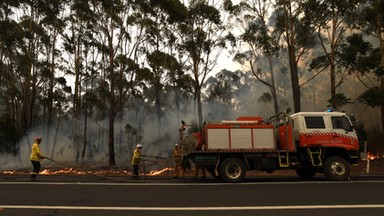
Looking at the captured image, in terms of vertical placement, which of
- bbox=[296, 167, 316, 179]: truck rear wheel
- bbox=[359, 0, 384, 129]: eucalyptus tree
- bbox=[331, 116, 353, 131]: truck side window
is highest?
bbox=[359, 0, 384, 129]: eucalyptus tree

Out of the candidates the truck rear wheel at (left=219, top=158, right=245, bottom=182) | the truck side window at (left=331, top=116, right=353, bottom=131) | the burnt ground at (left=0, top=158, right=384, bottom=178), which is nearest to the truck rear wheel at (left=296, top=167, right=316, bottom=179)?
the truck side window at (left=331, top=116, right=353, bottom=131)

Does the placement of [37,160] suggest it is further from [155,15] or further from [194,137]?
[155,15]

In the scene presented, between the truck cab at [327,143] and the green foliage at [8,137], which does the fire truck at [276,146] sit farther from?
the green foliage at [8,137]

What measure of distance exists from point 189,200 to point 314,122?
6.79 metres

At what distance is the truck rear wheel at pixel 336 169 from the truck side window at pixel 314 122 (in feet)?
4.08

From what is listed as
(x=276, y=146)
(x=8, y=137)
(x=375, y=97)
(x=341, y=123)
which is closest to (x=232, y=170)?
(x=276, y=146)

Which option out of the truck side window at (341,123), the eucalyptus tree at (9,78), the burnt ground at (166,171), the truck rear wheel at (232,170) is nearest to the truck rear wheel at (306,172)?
the truck side window at (341,123)

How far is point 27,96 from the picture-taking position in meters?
38.8

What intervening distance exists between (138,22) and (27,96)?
16048 mm

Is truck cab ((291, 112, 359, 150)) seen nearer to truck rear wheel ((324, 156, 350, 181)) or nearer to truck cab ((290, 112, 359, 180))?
truck cab ((290, 112, 359, 180))

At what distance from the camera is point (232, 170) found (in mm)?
12859

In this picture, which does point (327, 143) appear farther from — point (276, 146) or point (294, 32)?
point (294, 32)

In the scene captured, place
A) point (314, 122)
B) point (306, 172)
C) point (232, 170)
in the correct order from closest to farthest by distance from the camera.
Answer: point (232, 170) → point (314, 122) → point (306, 172)

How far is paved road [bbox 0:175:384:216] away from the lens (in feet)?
24.1
